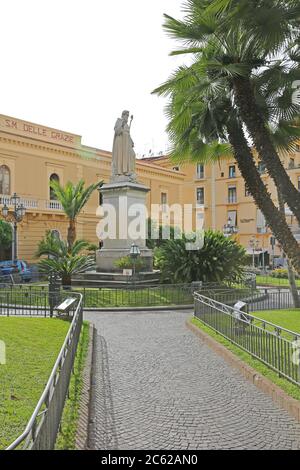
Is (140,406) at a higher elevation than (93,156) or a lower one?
lower

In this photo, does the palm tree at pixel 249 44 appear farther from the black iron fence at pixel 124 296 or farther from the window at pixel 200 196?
the window at pixel 200 196

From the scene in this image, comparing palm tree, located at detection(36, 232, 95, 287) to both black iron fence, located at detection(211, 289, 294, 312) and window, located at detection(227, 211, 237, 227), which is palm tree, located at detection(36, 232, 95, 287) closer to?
black iron fence, located at detection(211, 289, 294, 312)

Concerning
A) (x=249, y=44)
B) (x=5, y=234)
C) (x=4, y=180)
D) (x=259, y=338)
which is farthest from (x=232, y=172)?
(x=259, y=338)

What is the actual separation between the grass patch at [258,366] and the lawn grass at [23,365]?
3174 mm

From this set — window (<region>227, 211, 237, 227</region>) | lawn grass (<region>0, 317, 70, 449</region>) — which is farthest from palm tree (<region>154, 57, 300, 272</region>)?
window (<region>227, 211, 237, 227</region>)

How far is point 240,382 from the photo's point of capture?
6.82 m

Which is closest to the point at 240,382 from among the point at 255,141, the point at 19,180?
the point at 255,141

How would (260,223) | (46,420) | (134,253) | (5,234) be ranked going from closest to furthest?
(46,420) < (134,253) < (5,234) < (260,223)

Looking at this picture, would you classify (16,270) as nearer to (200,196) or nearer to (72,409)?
(72,409)

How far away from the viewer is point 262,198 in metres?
8.48

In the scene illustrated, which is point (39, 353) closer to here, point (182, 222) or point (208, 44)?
point (208, 44)

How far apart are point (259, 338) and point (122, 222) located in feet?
42.3

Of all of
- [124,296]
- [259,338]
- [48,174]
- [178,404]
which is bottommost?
[178,404]

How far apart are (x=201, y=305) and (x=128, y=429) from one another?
23.0 ft
